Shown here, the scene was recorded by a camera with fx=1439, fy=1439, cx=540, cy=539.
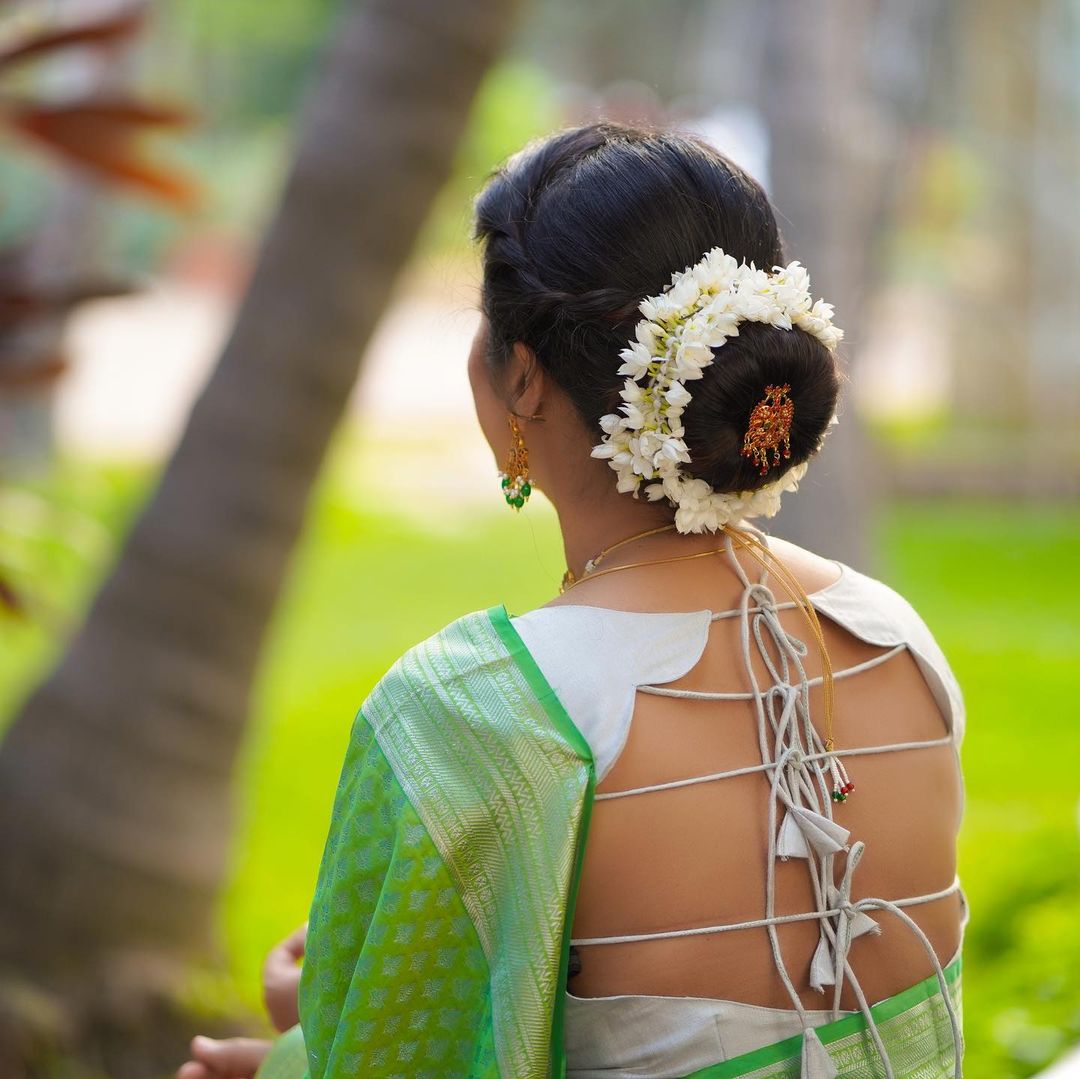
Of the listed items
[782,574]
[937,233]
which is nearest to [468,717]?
[782,574]

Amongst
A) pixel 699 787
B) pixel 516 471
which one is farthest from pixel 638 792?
pixel 516 471

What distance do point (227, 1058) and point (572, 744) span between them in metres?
0.71

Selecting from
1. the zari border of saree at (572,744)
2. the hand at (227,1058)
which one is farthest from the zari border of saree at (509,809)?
the hand at (227,1058)

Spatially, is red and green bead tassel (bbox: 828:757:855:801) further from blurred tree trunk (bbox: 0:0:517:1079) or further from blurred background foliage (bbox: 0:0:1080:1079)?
blurred tree trunk (bbox: 0:0:517:1079)

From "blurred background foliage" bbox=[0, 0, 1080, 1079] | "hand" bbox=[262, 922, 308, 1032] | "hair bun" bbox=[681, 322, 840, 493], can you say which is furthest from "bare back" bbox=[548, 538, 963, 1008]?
"hand" bbox=[262, 922, 308, 1032]

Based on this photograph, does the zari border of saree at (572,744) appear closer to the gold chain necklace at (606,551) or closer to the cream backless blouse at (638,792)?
the cream backless blouse at (638,792)

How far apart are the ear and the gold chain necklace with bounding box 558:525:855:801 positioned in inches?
6.5

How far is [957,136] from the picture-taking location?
13.0 meters

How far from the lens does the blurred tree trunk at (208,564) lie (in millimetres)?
3334

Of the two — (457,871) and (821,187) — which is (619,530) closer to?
(457,871)

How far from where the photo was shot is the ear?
142 centimetres

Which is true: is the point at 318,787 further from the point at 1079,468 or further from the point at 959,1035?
the point at 1079,468

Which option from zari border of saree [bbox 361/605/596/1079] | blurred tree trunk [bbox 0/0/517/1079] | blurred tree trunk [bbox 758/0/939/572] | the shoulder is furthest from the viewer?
blurred tree trunk [bbox 758/0/939/572]

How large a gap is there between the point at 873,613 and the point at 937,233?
2211 centimetres
